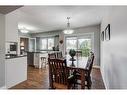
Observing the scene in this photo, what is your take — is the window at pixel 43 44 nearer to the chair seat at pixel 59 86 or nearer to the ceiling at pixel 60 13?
the ceiling at pixel 60 13

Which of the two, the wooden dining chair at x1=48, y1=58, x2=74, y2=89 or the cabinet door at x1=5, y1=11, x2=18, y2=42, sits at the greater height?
the cabinet door at x1=5, y1=11, x2=18, y2=42

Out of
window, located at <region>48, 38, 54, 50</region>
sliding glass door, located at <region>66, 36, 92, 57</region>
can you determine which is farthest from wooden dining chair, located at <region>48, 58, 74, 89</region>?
window, located at <region>48, 38, 54, 50</region>

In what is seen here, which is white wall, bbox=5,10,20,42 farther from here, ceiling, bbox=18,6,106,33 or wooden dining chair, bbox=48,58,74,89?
wooden dining chair, bbox=48,58,74,89

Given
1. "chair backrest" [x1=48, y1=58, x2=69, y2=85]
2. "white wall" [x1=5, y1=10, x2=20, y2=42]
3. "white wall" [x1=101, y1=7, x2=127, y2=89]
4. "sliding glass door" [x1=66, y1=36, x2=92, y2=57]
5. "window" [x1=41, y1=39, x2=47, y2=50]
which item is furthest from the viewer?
"window" [x1=41, y1=39, x2=47, y2=50]

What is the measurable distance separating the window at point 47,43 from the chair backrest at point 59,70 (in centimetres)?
641

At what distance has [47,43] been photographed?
9141 millimetres

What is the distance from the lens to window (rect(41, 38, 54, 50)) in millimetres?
8900

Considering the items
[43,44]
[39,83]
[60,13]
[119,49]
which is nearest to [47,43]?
[43,44]

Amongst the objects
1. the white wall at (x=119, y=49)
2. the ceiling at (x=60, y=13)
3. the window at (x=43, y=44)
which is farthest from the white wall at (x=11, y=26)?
the window at (x=43, y=44)

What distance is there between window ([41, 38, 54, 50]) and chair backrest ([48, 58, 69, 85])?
21.0 feet

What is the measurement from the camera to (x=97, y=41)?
6.57 m

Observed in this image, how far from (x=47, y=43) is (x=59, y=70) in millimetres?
6897

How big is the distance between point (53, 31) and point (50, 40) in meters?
0.80
